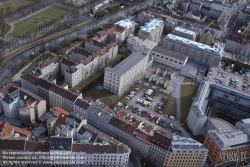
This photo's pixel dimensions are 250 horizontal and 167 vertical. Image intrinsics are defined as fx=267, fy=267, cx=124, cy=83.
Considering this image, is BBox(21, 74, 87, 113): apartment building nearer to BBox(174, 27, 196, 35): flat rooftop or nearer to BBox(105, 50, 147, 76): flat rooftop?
BBox(105, 50, 147, 76): flat rooftop

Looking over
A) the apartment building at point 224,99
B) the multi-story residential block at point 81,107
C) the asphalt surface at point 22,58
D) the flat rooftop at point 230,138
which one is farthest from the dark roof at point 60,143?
the apartment building at point 224,99

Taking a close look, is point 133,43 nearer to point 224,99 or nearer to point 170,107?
point 170,107

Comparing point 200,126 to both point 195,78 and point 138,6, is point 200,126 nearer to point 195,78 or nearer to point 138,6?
point 195,78

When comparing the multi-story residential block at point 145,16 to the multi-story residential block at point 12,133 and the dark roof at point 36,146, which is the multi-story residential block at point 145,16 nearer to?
the multi-story residential block at point 12,133

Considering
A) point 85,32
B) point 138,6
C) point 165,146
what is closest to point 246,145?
point 165,146

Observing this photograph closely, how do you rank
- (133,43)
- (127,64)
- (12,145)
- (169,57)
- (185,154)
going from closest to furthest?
(12,145) → (185,154) → (127,64) → (169,57) → (133,43)

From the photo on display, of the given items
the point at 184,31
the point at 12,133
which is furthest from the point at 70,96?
the point at 184,31
